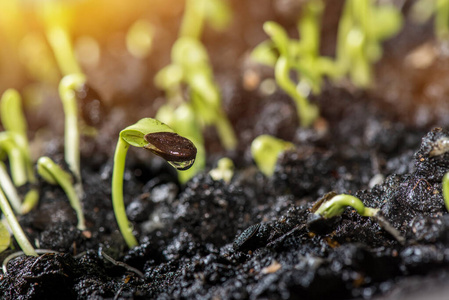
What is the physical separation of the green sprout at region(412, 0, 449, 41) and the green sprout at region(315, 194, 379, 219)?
1111 millimetres

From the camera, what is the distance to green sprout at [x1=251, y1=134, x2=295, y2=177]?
1.22 metres

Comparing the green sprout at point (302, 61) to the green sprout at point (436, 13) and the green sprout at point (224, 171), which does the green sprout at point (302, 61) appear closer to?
the green sprout at point (224, 171)

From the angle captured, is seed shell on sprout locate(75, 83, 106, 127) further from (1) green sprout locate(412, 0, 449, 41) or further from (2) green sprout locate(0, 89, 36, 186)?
(1) green sprout locate(412, 0, 449, 41)

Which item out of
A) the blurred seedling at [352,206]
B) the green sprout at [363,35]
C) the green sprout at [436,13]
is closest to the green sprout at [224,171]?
the blurred seedling at [352,206]

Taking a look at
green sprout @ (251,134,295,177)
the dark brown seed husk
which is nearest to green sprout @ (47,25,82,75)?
green sprout @ (251,134,295,177)

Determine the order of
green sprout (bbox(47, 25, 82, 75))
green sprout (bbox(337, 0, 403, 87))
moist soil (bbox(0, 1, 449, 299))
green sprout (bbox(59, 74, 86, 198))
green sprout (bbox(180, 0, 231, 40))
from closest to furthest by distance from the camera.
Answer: moist soil (bbox(0, 1, 449, 299)), green sprout (bbox(59, 74, 86, 198)), green sprout (bbox(337, 0, 403, 87)), green sprout (bbox(47, 25, 82, 75)), green sprout (bbox(180, 0, 231, 40))

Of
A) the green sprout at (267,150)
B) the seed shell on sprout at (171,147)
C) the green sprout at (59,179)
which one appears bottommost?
the green sprout at (267,150)

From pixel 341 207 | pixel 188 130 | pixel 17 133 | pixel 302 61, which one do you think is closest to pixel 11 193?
pixel 17 133

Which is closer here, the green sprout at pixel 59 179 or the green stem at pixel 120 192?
the green stem at pixel 120 192

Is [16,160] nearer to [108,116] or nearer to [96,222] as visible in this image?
[96,222]

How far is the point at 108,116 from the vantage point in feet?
5.32

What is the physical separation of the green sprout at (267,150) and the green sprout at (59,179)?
534 millimetres

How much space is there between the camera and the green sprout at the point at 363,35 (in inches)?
57.9

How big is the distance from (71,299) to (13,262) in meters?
0.17
